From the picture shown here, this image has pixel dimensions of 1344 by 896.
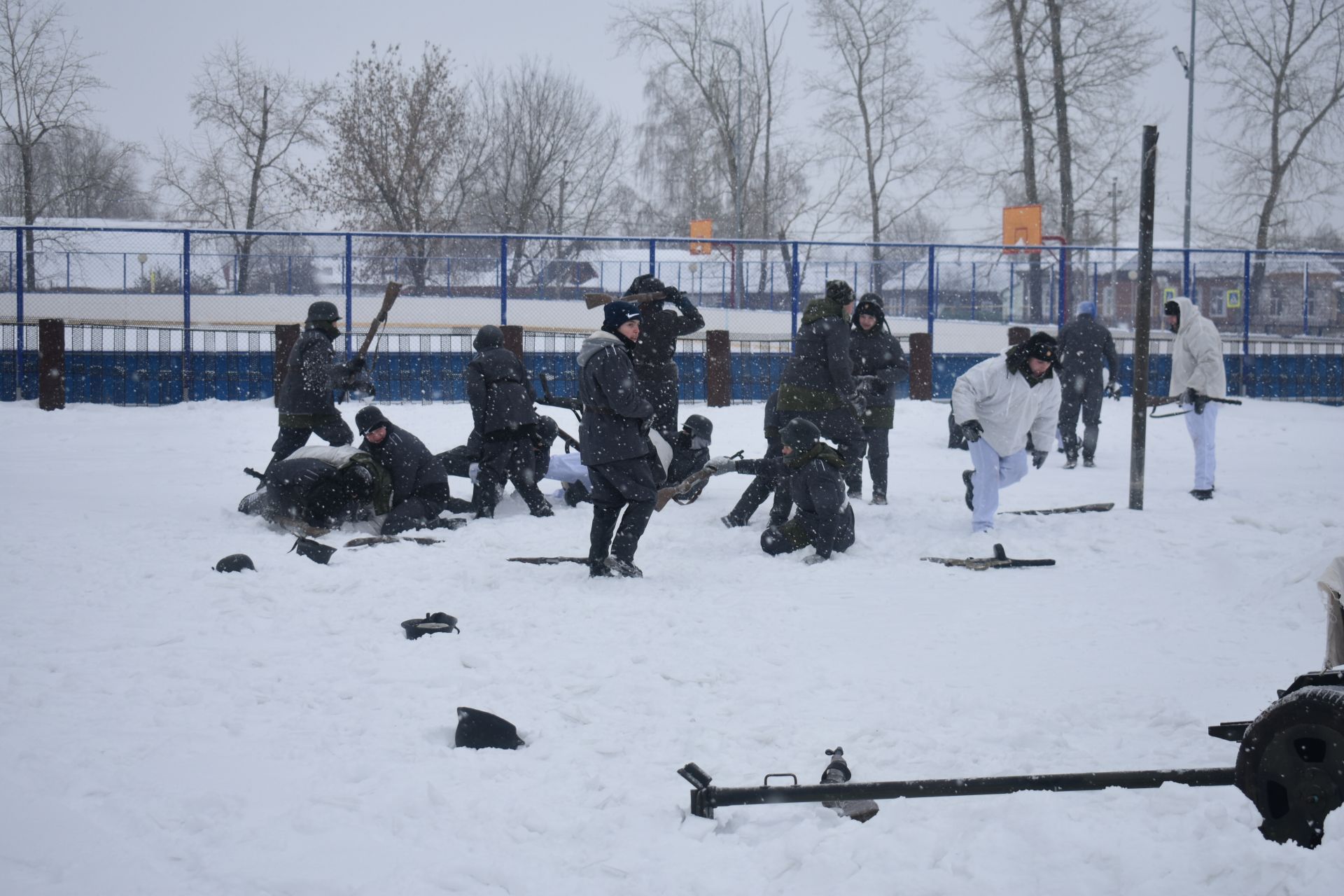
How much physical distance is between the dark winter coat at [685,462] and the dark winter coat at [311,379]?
2.56 m

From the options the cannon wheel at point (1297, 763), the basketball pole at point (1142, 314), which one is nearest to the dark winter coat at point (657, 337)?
the basketball pole at point (1142, 314)

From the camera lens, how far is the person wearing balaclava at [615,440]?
6426 mm

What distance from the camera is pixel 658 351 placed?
8148 millimetres

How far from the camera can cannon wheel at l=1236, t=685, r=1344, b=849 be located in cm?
206

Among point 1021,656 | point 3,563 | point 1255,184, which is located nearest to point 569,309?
point 3,563

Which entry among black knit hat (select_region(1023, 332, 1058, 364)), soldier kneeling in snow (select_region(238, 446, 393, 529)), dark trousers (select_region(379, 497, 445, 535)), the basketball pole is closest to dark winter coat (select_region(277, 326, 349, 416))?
soldier kneeling in snow (select_region(238, 446, 393, 529))

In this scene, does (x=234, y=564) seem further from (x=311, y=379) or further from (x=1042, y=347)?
(x=1042, y=347)

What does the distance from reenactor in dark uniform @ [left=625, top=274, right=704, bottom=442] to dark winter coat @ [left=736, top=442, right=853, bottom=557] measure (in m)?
1.08

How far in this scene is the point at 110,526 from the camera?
25.8ft

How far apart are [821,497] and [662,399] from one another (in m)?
1.49

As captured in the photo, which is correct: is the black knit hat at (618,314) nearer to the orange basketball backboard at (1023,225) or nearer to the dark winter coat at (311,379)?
the dark winter coat at (311,379)

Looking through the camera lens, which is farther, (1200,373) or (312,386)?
(1200,373)

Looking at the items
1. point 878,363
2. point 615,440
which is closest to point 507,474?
point 615,440

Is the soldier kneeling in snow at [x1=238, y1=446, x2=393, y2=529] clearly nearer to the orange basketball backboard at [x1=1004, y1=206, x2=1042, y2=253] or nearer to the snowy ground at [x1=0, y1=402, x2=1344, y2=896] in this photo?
the snowy ground at [x1=0, y1=402, x2=1344, y2=896]
